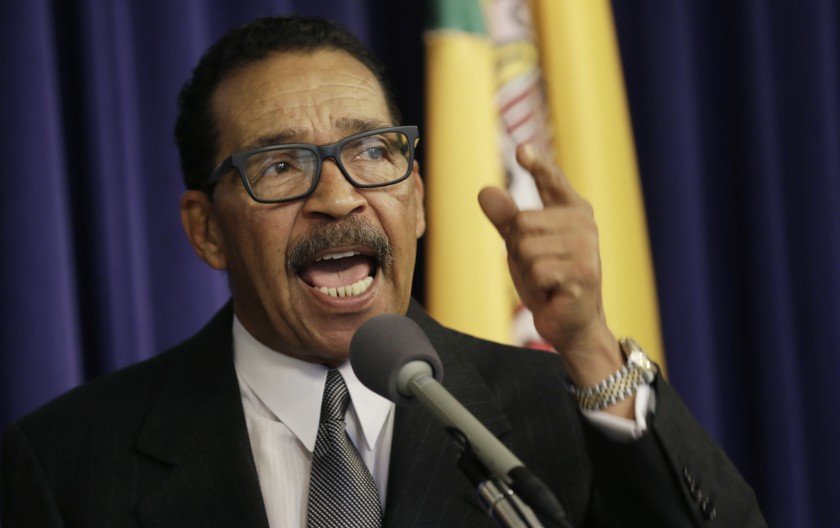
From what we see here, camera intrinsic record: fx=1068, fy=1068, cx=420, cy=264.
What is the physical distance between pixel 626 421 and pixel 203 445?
74cm

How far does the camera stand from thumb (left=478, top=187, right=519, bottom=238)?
1.42 m

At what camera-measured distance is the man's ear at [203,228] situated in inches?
75.2

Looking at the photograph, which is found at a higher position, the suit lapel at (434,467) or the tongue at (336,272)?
the tongue at (336,272)

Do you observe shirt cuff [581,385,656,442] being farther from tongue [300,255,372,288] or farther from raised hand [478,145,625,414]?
tongue [300,255,372,288]

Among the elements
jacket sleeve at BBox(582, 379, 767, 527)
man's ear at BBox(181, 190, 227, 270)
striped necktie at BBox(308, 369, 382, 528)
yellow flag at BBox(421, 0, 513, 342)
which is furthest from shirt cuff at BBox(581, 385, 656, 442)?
yellow flag at BBox(421, 0, 513, 342)

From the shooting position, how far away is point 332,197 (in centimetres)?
169

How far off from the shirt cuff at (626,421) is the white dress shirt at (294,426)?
1.37 feet

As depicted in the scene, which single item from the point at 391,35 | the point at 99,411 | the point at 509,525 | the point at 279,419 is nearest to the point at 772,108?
the point at 391,35

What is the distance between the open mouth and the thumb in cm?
34

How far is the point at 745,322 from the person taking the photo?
2.91 meters

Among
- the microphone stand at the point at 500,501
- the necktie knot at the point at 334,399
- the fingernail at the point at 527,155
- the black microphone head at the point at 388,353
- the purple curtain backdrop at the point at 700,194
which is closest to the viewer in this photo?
the microphone stand at the point at 500,501

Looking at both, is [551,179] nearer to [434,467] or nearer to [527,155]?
[527,155]

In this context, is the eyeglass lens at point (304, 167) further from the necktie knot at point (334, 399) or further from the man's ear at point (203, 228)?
the necktie knot at point (334, 399)

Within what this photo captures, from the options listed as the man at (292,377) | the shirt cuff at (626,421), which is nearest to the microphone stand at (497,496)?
the shirt cuff at (626,421)
